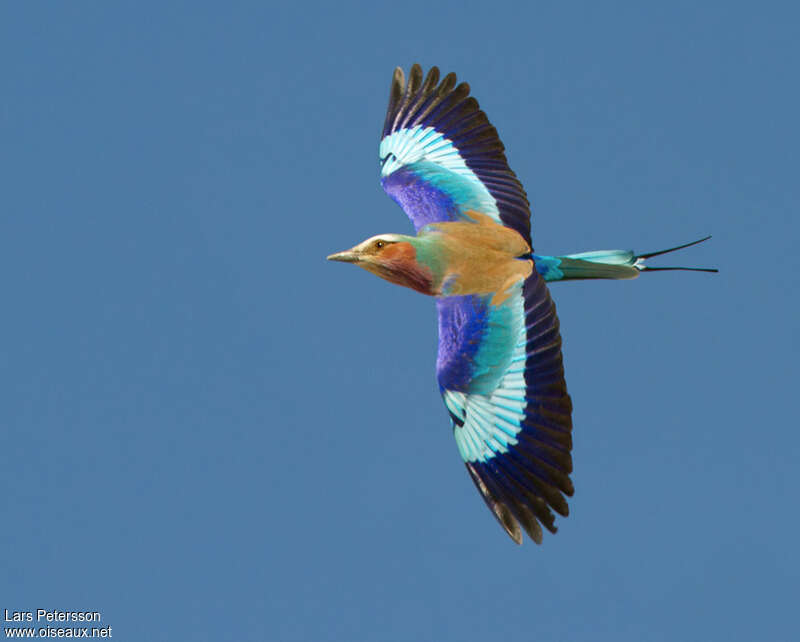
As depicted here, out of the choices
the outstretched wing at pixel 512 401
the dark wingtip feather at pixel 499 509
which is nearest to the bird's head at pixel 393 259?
the outstretched wing at pixel 512 401

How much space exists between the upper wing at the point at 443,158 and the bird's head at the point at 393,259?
636 mm

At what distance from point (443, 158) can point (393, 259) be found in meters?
1.62

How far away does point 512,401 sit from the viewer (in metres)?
8.74

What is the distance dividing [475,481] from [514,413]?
0.56 meters

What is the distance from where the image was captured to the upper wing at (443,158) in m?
10.0

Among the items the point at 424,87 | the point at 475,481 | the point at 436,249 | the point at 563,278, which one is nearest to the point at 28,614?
the point at 475,481

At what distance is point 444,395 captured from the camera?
8.95 metres

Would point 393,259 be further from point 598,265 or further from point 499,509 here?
point 499,509

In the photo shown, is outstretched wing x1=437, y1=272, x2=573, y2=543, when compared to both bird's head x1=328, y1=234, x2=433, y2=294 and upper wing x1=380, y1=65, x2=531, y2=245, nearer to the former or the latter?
bird's head x1=328, y1=234, x2=433, y2=294

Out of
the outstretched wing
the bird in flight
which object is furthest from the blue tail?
the outstretched wing

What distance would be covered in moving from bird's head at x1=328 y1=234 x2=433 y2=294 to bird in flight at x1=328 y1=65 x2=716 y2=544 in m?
0.01

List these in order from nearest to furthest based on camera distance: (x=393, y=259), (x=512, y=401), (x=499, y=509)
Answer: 1. (x=499, y=509)
2. (x=512, y=401)
3. (x=393, y=259)

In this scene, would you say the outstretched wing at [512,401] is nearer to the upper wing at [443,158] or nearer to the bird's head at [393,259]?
the bird's head at [393,259]

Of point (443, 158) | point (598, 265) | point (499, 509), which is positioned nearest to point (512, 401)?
point (499, 509)
